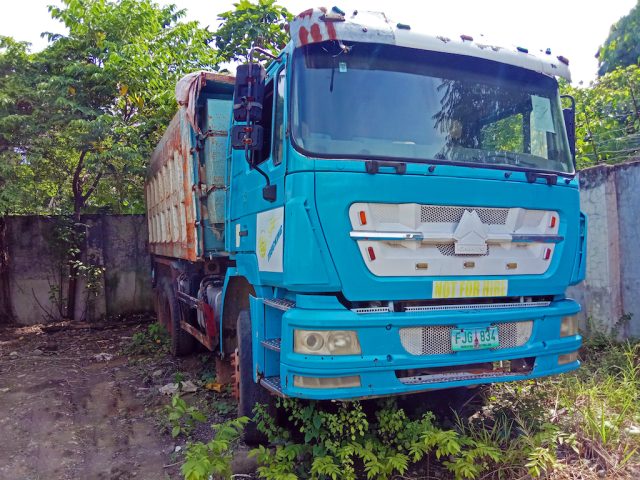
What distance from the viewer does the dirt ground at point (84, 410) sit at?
11.5 feet

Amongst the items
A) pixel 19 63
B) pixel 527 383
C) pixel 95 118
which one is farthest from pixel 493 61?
pixel 19 63

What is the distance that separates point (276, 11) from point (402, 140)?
17.2ft

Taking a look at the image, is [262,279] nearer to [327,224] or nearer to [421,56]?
[327,224]

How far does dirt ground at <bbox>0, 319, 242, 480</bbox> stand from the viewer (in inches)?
137

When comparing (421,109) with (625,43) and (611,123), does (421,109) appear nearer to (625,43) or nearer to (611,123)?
(611,123)

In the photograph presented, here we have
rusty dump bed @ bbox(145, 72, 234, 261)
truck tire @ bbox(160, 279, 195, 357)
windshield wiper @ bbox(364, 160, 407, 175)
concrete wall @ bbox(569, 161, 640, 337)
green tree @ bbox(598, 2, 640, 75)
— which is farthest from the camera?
green tree @ bbox(598, 2, 640, 75)

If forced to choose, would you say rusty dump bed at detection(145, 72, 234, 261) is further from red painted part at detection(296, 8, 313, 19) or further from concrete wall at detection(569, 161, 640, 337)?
concrete wall at detection(569, 161, 640, 337)

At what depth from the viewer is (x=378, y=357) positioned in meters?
2.71

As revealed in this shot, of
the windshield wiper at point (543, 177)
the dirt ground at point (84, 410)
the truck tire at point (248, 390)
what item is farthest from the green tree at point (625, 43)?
the dirt ground at point (84, 410)

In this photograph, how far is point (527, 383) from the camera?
4293 millimetres

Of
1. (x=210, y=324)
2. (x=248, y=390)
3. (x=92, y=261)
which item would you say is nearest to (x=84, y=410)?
(x=210, y=324)

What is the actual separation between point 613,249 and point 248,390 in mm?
4021

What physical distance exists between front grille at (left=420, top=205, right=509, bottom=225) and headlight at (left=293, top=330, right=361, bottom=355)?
78cm

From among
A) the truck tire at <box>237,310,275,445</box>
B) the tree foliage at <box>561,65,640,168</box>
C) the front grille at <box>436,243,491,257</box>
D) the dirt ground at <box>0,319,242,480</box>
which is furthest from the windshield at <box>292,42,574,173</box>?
the tree foliage at <box>561,65,640,168</box>
